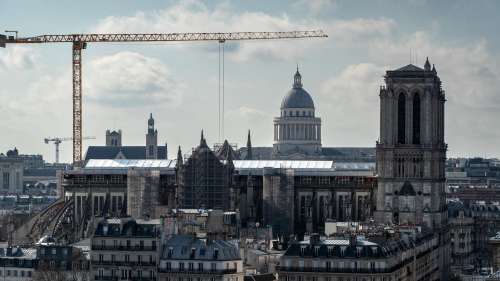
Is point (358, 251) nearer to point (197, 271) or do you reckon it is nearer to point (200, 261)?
point (200, 261)

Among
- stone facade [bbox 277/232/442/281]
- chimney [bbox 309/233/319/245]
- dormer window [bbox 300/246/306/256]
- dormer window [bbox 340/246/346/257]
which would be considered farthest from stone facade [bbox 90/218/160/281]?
dormer window [bbox 340/246/346/257]

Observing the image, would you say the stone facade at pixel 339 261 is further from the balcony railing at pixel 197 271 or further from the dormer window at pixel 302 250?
the balcony railing at pixel 197 271

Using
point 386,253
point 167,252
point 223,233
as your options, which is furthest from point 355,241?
point 223,233

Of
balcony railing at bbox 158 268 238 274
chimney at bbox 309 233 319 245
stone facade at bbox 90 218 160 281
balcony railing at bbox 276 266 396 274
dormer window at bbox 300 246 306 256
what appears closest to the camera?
balcony railing at bbox 158 268 238 274

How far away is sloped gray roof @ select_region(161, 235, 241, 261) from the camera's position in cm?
16800

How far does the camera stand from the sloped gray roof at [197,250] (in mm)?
168000

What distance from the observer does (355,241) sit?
170m

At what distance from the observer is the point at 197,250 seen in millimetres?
169000

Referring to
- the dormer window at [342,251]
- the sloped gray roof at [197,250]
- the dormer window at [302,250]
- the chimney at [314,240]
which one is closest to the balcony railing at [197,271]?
the sloped gray roof at [197,250]

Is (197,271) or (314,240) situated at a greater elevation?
(314,240)

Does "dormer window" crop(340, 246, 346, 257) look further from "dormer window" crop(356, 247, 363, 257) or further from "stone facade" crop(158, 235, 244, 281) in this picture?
"stone facade" crop(158, 235, 244, 281)

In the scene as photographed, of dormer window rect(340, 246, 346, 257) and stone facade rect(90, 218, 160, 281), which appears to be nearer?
dormer window rect(340, 246, 346, 257)

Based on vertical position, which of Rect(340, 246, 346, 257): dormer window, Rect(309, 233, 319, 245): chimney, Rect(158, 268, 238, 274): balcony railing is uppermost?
Rect(309, 233, 319, 245): chimney

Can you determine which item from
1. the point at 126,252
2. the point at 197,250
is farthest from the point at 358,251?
the point at 126,252
